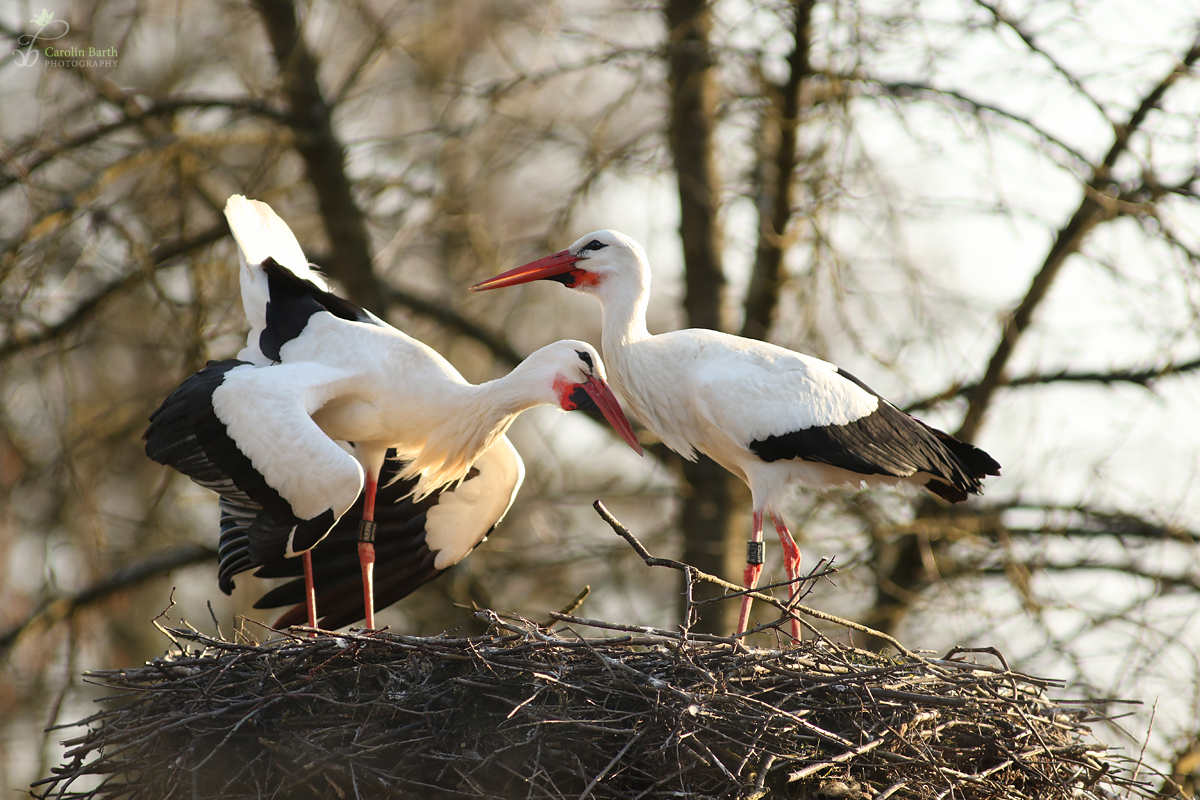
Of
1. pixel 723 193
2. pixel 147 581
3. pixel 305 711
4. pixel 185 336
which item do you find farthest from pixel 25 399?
pixel 723 193

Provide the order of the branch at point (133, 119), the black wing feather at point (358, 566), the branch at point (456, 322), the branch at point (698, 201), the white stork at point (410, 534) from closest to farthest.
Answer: the black wing feather at point (358, 566) → the white stork at point (410, 534) → the branch at point (133, 119) → the branch at point (698, 201) → the branch at point (456, 322)

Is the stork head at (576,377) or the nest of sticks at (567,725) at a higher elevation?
the stork head at (576,377)

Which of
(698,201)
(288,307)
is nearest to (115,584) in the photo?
(288,307)

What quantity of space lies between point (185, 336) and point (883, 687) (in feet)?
14.4

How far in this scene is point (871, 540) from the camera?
287 inches

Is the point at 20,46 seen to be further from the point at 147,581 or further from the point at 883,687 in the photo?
the point at 883,687

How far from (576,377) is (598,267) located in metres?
0.57

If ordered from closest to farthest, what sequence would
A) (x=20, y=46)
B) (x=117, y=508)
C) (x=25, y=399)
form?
(x=20, y=46) → (x=25, y=399) → (x=117, y=508)

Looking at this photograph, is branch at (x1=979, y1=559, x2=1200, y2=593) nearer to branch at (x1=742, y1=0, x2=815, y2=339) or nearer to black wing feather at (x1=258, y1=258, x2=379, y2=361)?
branch at (x1=742, y1=0, x2=815, y2=339)

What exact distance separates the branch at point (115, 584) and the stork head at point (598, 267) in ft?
13.6

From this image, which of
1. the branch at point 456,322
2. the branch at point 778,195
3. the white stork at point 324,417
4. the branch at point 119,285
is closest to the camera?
the white stork at point 324,417

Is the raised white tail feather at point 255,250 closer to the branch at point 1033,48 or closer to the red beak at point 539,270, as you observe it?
the red beak at point 539,270

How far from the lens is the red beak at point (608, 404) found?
5121mm

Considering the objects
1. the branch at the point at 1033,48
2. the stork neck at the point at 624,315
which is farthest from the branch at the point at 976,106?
the stork neck at the point at 624,315
